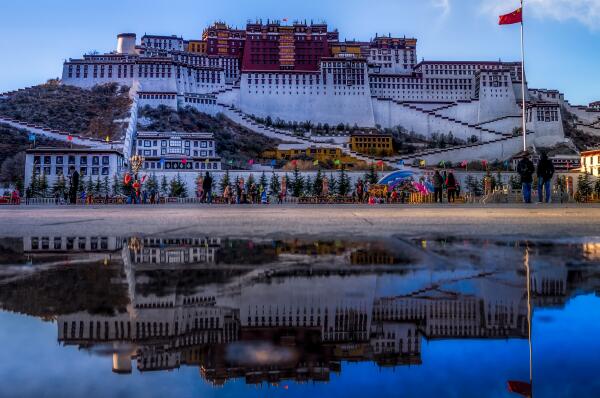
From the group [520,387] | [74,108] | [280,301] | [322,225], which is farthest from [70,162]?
[520,387]

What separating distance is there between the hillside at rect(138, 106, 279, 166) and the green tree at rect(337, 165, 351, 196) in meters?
17.0

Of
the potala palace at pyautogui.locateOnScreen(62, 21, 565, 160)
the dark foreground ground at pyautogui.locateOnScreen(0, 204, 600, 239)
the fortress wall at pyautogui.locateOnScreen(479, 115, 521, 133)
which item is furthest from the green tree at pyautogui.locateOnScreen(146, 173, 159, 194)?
the fortress wall at pyautogui.locateOnScreen(479, 115, 521, 133)

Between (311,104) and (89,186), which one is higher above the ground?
(311,104)

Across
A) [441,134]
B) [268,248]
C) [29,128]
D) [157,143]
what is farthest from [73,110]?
[268,248]

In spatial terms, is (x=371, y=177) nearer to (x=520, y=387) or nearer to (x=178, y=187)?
(x=178, y=187)

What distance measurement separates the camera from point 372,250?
3.81m

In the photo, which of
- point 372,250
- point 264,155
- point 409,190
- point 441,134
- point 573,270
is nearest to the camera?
point 573,270

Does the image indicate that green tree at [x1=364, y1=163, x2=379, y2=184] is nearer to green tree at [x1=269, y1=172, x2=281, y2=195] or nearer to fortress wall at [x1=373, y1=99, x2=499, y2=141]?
green tree at [x1=269, y1=172, x2=281, y2=195]

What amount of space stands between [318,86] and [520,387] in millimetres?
77105

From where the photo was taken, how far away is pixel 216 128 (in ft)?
225

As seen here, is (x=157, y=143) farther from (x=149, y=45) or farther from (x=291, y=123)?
(x=149, y=45)

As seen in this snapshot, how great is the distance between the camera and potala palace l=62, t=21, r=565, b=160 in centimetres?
7144

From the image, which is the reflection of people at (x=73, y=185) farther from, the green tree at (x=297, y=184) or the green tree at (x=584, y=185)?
the green tree at (x=584, y=185)

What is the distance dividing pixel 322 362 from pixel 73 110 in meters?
73.7
